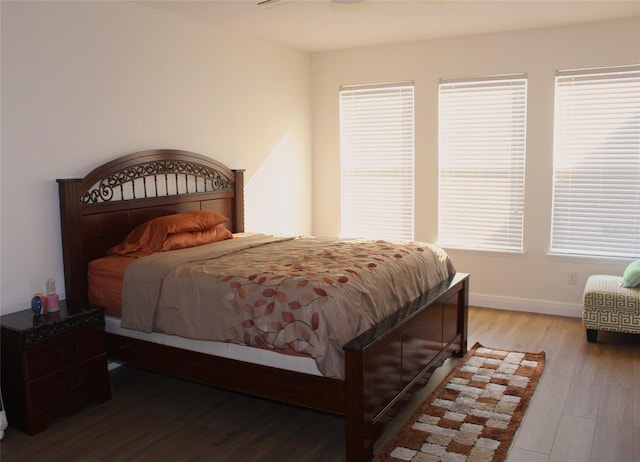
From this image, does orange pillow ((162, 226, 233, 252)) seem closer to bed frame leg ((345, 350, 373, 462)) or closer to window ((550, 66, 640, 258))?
bed frame leg ((345, 350, 373, 462))

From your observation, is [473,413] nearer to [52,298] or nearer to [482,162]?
[52,298]

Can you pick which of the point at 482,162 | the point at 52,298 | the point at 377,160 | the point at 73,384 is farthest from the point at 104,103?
the point at 482,162

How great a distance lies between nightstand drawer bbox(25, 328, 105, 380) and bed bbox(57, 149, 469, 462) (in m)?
0.20

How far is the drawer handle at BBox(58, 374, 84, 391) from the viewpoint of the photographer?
318cm

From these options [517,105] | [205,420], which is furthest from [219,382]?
[517,105]

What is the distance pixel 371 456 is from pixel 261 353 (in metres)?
0.75

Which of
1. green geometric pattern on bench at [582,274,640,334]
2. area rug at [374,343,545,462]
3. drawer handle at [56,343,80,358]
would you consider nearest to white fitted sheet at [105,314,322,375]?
drawer handle at [56,343,80,358]

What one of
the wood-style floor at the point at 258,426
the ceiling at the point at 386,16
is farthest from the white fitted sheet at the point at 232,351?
the ceiling at the point at 386,16

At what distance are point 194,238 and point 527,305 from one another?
3.24m

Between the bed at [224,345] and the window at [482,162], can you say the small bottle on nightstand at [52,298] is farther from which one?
the window at [482,162]

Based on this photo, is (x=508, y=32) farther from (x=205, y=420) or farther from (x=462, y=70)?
(x=205, y=420)

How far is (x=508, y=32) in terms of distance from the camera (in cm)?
524

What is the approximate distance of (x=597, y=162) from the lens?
16.5 ft

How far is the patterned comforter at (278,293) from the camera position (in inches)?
109
